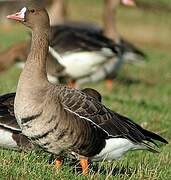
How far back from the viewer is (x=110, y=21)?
18328 mm

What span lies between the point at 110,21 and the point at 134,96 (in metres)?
2.56

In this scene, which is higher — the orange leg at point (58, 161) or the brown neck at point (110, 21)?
the orange leg at point (58, 161)

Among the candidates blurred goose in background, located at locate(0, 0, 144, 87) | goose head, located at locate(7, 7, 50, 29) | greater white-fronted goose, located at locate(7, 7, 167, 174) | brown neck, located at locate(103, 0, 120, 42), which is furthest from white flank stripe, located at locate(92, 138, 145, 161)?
brown neck, located at locate(103, 0, 120, 42)

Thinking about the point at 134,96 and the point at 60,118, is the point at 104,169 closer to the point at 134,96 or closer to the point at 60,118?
the point at 60,118

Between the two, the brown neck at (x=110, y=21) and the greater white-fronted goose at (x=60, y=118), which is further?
the brown neck at (x=110, y=21)

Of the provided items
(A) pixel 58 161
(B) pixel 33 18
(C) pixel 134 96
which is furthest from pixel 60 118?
(C) pixel 134 96

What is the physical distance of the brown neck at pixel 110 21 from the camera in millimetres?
17906

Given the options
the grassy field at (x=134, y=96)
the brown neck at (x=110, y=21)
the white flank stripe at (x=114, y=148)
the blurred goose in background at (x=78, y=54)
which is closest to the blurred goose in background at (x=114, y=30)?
the brown neck at (x=110, y=21)

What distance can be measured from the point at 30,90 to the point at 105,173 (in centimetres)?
120

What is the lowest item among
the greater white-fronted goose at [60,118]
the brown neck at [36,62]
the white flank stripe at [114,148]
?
the white flank stripe at [114,148]

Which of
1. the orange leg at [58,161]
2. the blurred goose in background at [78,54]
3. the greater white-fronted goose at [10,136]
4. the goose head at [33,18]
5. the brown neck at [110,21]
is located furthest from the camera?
the brown neck at [110,21]

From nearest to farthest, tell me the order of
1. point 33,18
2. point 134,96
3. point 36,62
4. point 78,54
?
1. point 36,62
2. point 33,18
3. point 78,54
4. point 134,96

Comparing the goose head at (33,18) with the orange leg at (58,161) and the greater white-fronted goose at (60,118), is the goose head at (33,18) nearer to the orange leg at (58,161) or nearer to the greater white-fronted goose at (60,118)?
the greater white-fronted goose at (60,118)

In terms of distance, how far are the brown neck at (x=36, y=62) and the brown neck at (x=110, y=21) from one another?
10319 millimetres
